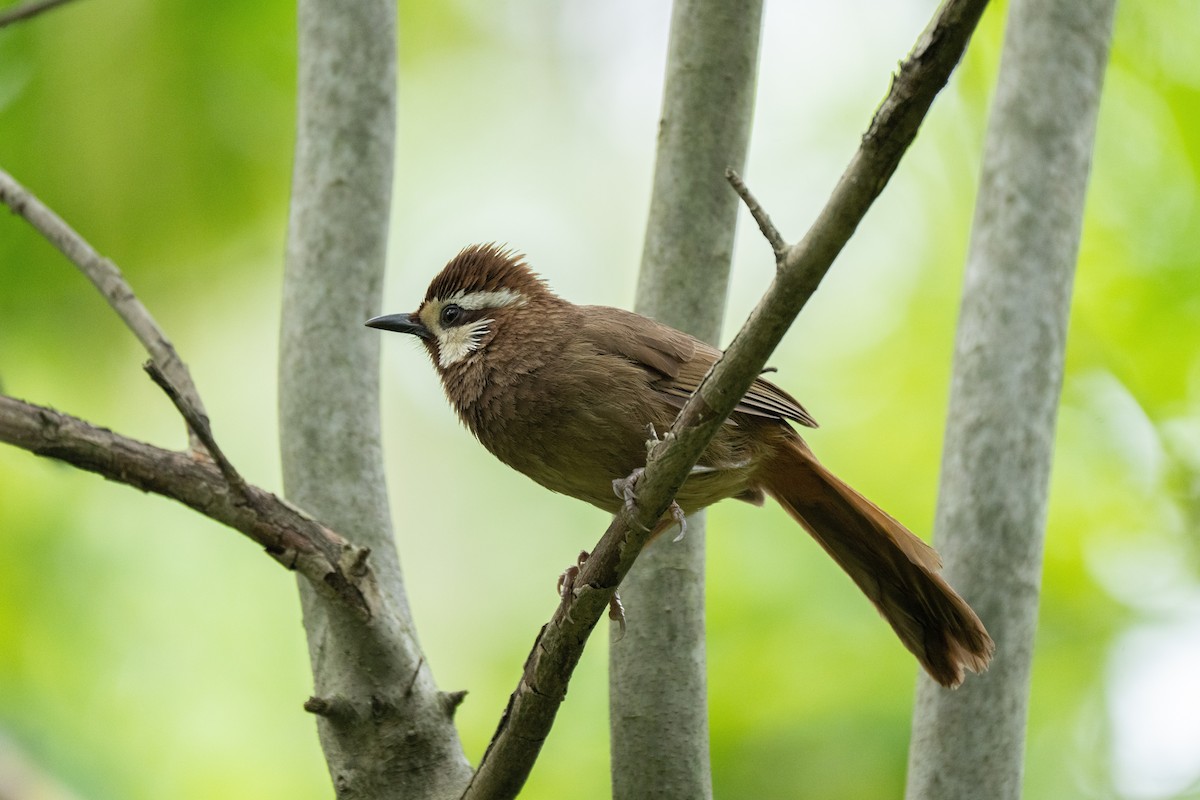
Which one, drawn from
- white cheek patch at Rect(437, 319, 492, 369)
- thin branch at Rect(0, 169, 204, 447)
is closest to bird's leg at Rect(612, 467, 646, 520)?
white cheek patch at Rect(437, 319, 492, 369)

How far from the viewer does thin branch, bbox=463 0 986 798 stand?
6.04 ft

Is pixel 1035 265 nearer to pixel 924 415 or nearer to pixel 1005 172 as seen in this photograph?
pixel 1005 172

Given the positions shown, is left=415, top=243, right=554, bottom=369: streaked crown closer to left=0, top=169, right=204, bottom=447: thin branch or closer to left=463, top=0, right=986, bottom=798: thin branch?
left=0, top=169, right=204, bottom=447: thin branch

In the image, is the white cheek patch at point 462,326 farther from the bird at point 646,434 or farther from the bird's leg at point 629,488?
the bird's leg at point 629,488

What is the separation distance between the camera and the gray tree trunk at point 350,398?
315 cm

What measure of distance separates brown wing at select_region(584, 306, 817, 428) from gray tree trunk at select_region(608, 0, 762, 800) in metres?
0.17

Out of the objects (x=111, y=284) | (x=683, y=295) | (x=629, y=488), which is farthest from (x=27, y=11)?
(x=629, y=488)

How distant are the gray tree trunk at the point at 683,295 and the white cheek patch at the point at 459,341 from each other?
0.55 m

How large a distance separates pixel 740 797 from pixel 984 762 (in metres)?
2.03

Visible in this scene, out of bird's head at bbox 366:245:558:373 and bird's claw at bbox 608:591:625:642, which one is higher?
bird's head at bbox 366:245:558:373

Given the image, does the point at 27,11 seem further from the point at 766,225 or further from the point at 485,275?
the point at 766,225

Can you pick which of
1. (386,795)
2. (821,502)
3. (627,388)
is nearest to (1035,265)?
(821,502)

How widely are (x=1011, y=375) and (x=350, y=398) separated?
1970 millimetres

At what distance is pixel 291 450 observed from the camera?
348 centimetres
